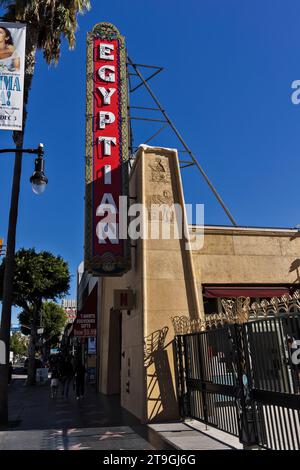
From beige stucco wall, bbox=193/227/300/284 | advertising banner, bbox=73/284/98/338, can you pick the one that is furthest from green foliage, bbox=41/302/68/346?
beige stucco wall, bbox=193/227/300/284

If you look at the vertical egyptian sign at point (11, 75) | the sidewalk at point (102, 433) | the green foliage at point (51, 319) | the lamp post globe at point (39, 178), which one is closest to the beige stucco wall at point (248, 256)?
the sidewalk at point (102, 433)

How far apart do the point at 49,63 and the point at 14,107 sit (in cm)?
906

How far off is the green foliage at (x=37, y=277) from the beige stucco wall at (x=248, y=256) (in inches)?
801

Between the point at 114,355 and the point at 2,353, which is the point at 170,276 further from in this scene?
the point at 114,355

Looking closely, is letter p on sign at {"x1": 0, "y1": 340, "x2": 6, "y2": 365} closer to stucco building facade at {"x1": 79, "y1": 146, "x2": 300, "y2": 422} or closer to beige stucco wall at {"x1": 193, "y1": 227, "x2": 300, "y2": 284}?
stucco building facade at {"x1": 79, "y1": 146, "x2": 300, "y2": 422}

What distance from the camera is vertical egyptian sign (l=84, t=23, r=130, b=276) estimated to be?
41.5 feet

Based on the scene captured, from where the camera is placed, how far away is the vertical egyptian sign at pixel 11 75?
7828 mm

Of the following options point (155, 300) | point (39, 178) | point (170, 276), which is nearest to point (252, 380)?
point (155, 300)

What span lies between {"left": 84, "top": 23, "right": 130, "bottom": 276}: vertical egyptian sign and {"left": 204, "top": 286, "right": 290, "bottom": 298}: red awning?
9.54ft

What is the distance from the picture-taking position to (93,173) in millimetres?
13289

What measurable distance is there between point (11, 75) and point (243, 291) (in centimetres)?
933

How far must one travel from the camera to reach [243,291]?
13117 mm
